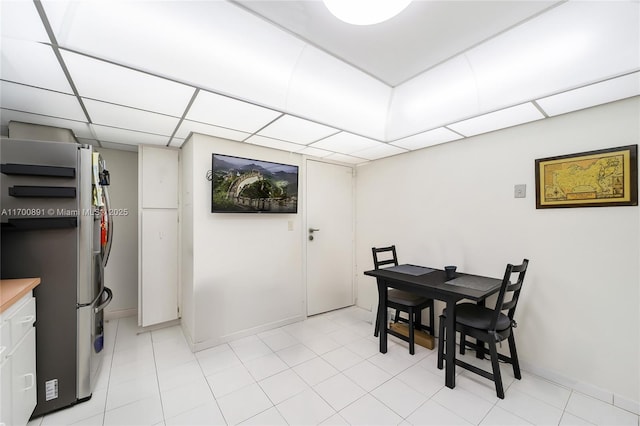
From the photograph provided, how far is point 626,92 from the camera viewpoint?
6.02 feet

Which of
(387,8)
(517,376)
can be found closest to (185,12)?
(387,8)

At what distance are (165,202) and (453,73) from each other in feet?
11.6

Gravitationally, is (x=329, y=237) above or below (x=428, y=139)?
below

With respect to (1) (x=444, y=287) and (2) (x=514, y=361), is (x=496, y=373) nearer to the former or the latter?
(2) (x=514, y=361)

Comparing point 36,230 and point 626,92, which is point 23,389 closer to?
point 36,230

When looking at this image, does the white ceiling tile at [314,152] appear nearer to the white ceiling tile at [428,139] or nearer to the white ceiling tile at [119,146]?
→ the white ceiling tile at [428,139]

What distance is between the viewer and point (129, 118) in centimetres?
233

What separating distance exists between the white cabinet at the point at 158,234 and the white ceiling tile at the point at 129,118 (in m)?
0.71

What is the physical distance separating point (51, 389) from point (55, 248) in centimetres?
102

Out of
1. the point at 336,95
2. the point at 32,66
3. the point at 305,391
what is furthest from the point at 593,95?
the point at 32,66

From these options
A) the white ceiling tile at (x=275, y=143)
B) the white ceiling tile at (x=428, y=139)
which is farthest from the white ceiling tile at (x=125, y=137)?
the white ceiling tile at (x=428, y=139)

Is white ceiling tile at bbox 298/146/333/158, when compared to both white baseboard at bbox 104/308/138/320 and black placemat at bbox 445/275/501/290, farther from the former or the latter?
white baseboard at bbox 104/308/138/320

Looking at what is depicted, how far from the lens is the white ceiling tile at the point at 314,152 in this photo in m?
3.38

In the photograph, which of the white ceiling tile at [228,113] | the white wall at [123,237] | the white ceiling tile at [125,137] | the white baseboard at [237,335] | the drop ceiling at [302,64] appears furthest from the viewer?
the white wall at [123,237]
